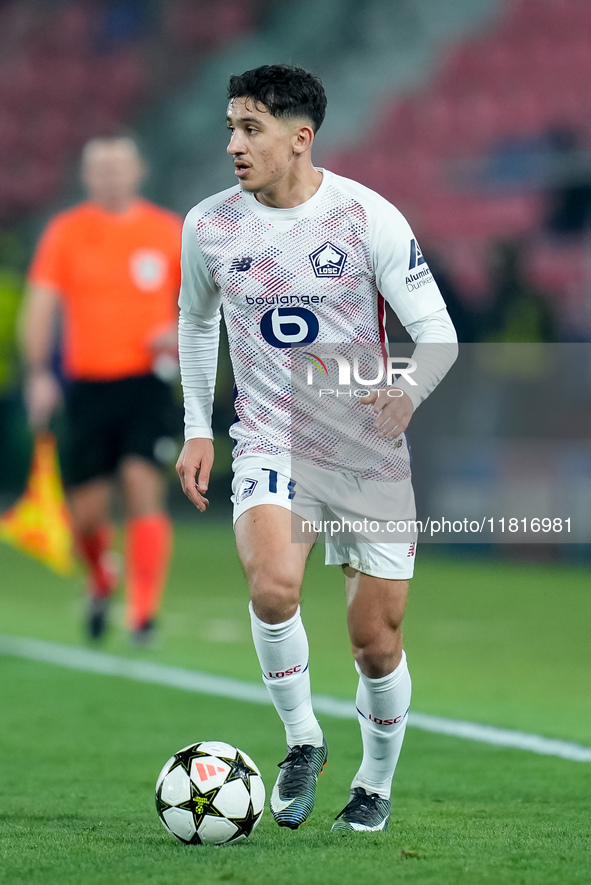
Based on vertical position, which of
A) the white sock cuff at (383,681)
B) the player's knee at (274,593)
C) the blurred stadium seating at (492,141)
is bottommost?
the white sock cuff at (383,681)

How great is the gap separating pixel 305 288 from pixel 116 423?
4.27 metres

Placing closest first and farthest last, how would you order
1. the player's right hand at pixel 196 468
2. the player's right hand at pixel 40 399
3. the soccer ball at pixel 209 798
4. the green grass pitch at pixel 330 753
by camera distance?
the green grass pitch at pixel 330 753
the soccer ball at pixel 209 798
the player's right hand at pixel 196 468
the player's right hand at pixel 40 399

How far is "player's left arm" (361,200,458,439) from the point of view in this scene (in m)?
3.64

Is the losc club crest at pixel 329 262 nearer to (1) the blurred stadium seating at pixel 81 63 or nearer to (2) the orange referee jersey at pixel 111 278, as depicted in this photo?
(2) the orange referee jersey at pixel 111 278

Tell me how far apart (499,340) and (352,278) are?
→ 35.1 feet

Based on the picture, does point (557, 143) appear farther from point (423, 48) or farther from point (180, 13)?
point (180, 13)

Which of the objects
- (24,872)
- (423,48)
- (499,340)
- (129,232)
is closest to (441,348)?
(24,872)

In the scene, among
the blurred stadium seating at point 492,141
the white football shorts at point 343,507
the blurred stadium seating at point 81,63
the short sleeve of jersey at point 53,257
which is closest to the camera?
the white football shorts at point 343,507

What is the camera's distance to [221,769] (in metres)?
3.54

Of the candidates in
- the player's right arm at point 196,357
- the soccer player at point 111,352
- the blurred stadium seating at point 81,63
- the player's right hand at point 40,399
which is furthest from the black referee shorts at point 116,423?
the blurred stadium seating at point 81,63

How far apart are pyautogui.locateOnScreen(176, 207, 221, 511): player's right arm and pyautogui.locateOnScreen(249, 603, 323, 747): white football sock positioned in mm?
395

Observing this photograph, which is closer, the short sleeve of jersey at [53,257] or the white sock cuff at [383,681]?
the white sock cuff at [383,681]

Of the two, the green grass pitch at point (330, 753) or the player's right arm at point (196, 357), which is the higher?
the player's right arm at point (196, 357)

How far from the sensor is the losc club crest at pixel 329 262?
377 cm
